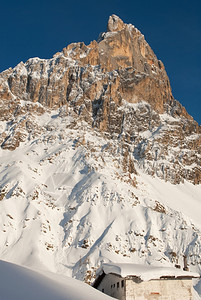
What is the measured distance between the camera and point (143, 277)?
21.1 m

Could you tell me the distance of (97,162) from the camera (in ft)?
269

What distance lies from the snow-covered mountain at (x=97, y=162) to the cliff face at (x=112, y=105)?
44 cm

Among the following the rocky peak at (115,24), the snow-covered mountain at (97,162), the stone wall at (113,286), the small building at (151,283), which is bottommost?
the stone wall at (113,286)

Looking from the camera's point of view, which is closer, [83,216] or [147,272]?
[147,272]

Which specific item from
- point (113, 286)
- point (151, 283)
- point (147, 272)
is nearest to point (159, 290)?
point (151, 283)

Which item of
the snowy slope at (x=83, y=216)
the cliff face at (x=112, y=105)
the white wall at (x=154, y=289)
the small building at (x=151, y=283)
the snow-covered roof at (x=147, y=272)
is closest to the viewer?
the snow-covered roof at (x=147, y=272)

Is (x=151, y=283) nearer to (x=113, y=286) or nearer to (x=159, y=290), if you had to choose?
(x=159, y=290)

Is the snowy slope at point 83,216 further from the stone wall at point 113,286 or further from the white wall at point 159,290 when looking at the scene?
the white wall at point 159,290

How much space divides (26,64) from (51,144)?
59679 millimetres

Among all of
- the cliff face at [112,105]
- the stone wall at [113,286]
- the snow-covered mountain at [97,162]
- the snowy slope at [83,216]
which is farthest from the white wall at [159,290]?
the cliff face at [112,105]

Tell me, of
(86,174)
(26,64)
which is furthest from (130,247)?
(26,64)

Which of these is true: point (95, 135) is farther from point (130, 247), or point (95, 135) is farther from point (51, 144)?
point (130, 247)

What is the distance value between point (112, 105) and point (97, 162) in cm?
4375

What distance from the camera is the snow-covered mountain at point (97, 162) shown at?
57.7 metres
